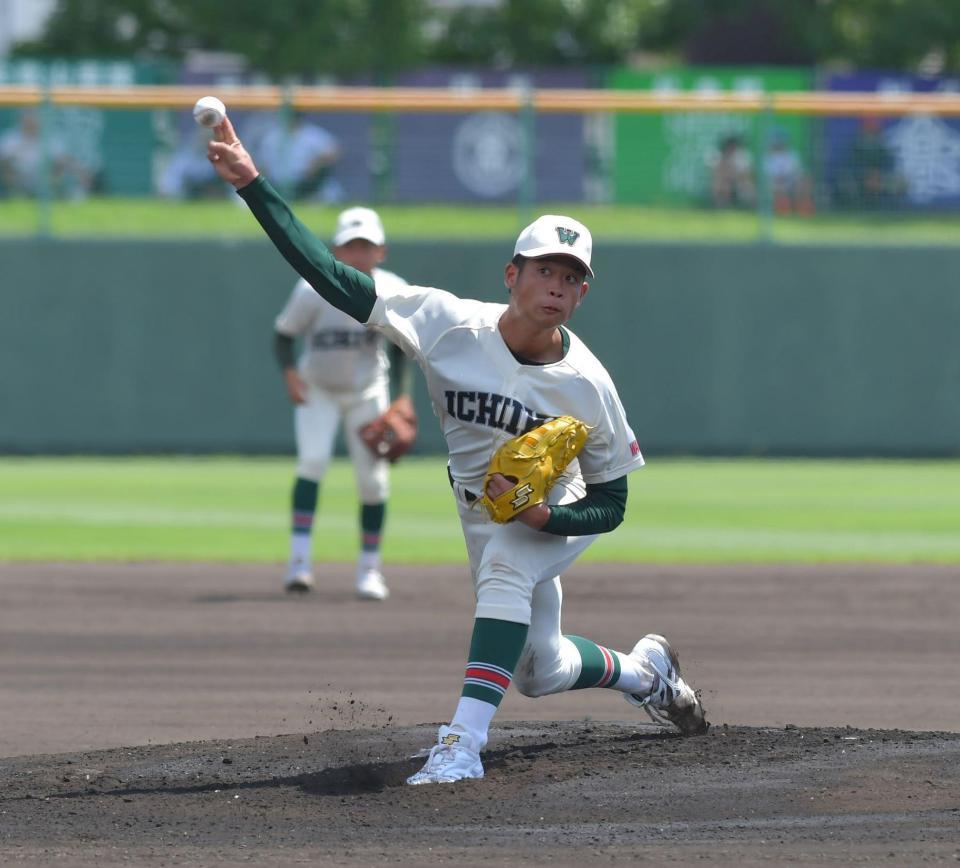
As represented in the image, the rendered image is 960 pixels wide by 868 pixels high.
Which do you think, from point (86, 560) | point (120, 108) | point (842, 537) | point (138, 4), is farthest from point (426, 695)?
point (138, 4)

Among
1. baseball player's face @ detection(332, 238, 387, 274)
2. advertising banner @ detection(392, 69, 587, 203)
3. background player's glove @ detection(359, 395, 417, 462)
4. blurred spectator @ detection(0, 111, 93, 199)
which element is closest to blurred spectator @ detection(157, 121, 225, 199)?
blurred spectator @ detection(0, 111, 93, 199)

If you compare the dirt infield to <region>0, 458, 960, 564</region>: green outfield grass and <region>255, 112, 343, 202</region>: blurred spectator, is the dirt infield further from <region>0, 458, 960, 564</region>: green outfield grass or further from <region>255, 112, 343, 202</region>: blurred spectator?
<region>255, 112, 343, 202</region>: blurred spectator

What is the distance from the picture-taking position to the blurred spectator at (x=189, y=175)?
19.5m

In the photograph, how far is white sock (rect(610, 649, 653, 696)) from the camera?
22.8 feet

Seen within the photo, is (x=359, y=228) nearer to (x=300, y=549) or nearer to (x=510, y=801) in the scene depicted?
(x=300, y=549)

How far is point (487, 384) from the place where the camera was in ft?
20.7

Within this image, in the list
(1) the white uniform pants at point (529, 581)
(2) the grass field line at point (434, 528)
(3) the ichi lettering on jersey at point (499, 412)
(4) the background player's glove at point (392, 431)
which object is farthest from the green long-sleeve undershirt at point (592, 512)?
(2) the grass field line at point (434, 528)

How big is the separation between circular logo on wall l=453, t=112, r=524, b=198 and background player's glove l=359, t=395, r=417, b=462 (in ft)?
28.4

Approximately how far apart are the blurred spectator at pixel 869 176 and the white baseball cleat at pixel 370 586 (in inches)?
393

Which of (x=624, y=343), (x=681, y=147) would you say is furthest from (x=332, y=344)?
(x=681, y=147)

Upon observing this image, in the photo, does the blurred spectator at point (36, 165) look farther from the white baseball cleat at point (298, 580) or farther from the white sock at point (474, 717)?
the white sock at point (474, 717)

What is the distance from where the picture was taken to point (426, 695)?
825 centimetres

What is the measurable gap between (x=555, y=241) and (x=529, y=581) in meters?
1.10

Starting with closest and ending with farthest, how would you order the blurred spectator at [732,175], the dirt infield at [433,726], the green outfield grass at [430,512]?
the dirt infield at [433,726] → the green outfield grass at [430,512] → the blurred spectator at [732,175]
